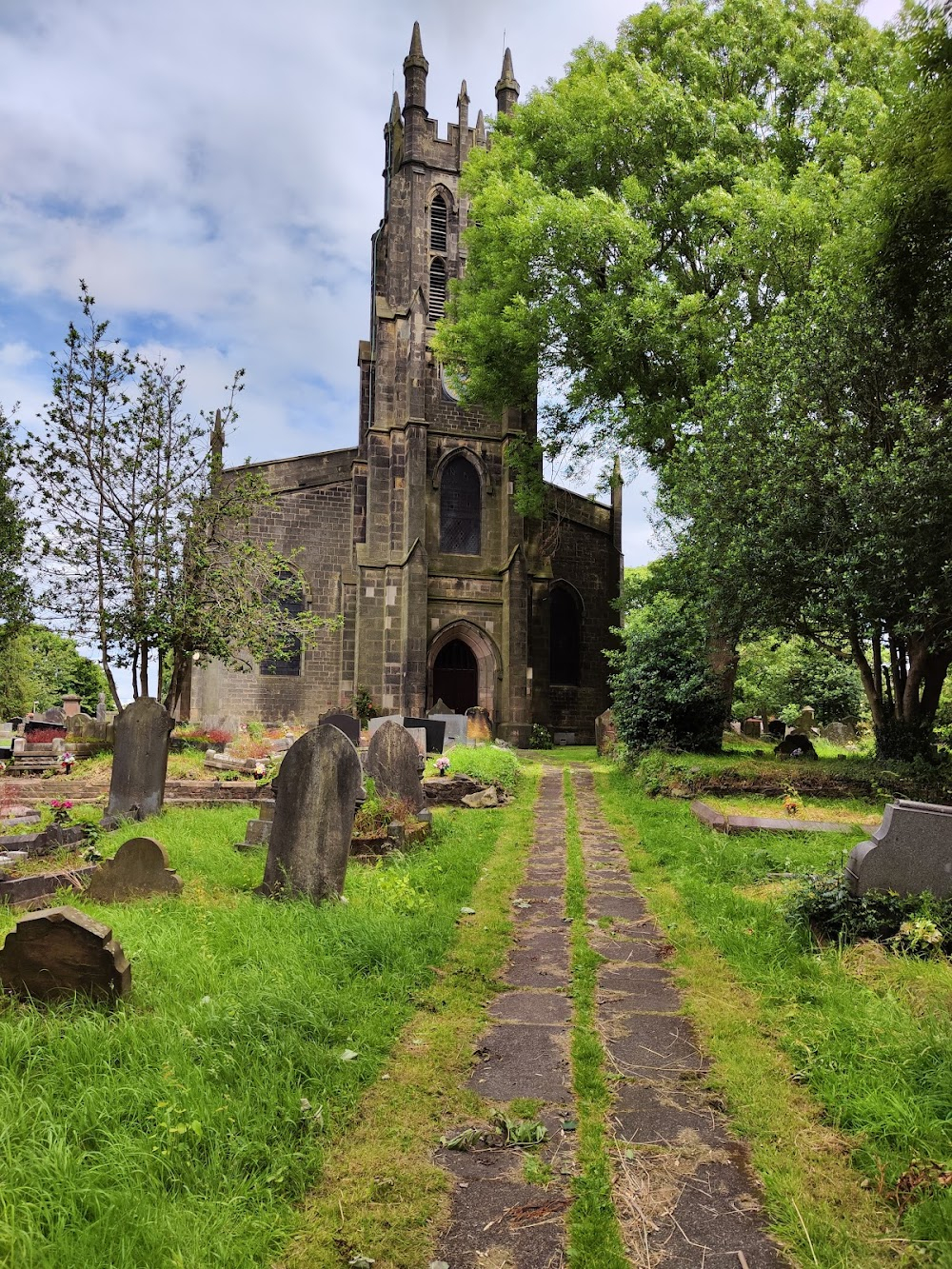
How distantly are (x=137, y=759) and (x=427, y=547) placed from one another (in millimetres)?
16364

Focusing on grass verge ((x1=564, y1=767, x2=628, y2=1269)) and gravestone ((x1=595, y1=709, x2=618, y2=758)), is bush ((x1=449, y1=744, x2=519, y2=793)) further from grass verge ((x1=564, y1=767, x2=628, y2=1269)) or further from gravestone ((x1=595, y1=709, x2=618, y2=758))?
grass verge ((x1=564, y1=767, x2=628, y2=1269))

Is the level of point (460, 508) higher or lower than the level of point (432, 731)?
higher

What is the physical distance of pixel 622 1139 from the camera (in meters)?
3.10

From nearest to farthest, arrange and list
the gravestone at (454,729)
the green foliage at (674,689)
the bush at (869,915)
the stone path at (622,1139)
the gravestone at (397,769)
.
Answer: the stone path at (622,1139) → the bush at (869,915) → the gravestone at (397,769) → the green foliage at (674,689) → the gravestone at (454,729)

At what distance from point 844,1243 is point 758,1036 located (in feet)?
4.71

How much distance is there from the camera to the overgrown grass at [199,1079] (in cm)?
238

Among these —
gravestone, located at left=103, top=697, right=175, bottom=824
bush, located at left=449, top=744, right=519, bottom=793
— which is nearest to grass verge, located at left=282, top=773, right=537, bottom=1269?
gravestone, located at left=103, top=697, right=175, bottom=824

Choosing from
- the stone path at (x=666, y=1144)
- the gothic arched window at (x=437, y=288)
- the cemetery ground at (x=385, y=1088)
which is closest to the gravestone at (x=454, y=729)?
the cemetery ground at (x=385, y=1088)

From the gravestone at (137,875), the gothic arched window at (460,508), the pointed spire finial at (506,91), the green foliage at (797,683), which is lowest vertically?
the gravestone at (137,875)

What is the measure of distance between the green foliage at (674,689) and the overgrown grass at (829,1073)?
25.9 ft

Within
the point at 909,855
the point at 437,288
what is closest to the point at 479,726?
the point at 437,288

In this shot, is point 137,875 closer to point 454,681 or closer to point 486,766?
point 486,766

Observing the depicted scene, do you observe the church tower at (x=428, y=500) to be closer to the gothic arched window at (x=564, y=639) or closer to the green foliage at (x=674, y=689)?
the gothic arched window at (x=564, y=639)

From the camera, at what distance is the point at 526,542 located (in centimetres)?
2508
